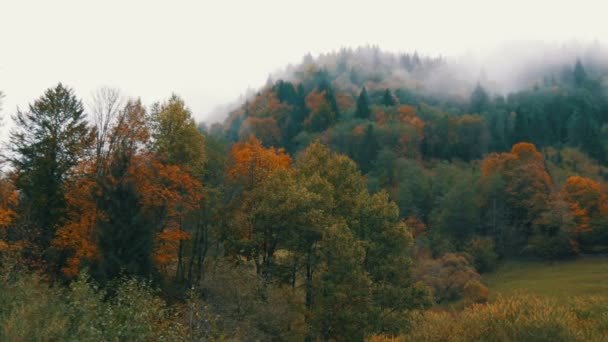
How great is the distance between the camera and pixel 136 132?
37406 mm

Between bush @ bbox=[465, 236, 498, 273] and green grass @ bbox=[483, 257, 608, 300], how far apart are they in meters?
1.58

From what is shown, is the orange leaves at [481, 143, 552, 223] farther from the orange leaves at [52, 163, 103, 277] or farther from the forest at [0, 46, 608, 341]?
the orange leaves at [52, 163, 103, 277]

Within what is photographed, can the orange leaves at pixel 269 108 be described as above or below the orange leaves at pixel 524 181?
above

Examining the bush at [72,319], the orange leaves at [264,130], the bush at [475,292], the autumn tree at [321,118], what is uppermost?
the autumn tree at [321,118]

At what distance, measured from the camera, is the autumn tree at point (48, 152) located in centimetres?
3553

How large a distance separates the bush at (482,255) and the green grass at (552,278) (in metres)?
1.58

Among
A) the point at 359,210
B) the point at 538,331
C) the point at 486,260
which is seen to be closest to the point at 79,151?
the point at 359,210

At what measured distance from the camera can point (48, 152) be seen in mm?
36656

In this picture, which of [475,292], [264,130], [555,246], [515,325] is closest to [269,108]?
[264,130]

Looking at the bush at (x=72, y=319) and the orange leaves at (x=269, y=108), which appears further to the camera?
the orange leaves at (x=269, y=108)

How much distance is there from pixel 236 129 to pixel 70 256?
117142mm

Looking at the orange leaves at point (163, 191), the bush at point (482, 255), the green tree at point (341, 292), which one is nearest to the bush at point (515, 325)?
the green tree at point (341, 292)

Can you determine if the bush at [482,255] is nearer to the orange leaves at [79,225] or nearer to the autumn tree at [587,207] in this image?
the autumn tree at [587,207]

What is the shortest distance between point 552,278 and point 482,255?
37.3 ft
